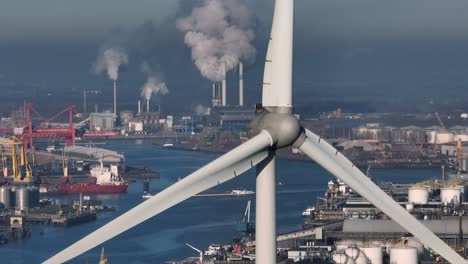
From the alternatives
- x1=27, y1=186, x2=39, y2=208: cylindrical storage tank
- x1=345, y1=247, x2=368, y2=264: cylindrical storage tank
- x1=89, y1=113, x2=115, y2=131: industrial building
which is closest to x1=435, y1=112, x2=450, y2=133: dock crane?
x1=89, y1=113, x2=115, y2=131: industrial building

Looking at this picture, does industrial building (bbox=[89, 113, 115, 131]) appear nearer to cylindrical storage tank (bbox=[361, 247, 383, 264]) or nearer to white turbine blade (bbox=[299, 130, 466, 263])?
cylindrical storage tank (bbox=[361, 247, 383, 264])

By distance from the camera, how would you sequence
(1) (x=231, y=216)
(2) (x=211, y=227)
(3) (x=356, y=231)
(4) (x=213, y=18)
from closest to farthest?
(3) (x=356, y=231) → (2) (x=211, y=227) → (1) (x=231, y=216) → (4) (x=213, y=18)

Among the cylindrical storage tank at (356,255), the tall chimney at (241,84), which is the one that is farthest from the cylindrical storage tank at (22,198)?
the tall chimney at (241,84)

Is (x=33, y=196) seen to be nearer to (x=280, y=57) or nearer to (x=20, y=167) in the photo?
(x=20, y=167)

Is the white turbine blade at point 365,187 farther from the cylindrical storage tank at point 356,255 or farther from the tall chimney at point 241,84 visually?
the tall chimney at point 241,84

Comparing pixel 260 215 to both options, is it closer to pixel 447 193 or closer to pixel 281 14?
pixel 281 14

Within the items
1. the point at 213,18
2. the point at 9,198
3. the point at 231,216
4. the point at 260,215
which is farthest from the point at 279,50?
the point at 213,18

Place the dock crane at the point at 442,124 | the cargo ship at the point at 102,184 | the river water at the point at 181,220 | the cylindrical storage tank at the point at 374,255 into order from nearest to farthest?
the cylindrical storage tank at the point at 374,255, the river water at the point at 181,220, the cargo ship at the point at 102,184, the dock crane at the point at 442,124
